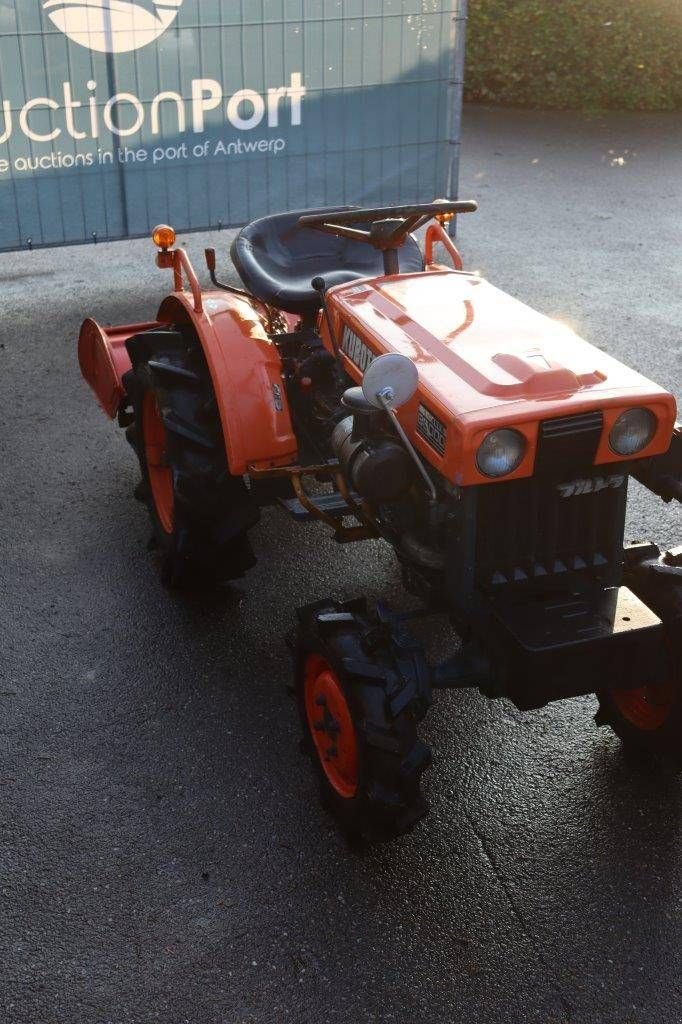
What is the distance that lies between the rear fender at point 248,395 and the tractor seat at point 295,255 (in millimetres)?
383

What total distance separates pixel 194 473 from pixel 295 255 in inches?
46.7

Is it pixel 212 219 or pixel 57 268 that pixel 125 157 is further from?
pixel 57 268

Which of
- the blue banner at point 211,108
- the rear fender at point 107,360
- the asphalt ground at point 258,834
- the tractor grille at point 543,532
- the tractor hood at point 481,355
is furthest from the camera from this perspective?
the blue banner at point 211,108

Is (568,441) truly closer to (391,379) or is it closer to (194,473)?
(391,379)

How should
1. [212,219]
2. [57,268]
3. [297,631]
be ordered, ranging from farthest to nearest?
[57,268]
[212,219]
[297,631]

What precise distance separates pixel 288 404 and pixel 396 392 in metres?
1.14

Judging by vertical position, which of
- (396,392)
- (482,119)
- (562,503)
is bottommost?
(482,119)

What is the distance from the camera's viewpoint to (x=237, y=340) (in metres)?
3.85

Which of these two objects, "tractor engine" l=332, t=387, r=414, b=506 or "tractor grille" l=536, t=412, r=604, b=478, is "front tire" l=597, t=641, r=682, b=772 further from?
"tractor engine" l=332, t=387, r=414, b=506

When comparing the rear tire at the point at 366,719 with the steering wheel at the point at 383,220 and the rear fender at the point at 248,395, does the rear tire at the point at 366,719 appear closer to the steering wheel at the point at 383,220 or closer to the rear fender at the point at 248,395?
the rear fender at the point at 248,395

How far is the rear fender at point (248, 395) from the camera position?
3684mm

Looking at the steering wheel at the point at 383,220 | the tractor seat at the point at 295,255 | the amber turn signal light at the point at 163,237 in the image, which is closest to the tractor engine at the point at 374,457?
the steering wheel at the point at 383,220

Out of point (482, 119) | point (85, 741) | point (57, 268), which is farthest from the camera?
point (482, 119)

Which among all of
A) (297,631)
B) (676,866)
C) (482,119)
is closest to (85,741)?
(297,631)
